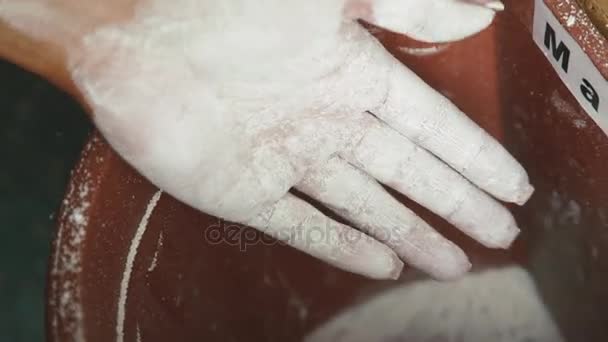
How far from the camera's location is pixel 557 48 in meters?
0.76

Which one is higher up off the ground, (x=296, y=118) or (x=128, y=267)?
(x=296, y=118)

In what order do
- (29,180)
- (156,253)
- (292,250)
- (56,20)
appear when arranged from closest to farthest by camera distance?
1. (56,20)
2. (156,253)
3. (292,250)
4. (29,180)

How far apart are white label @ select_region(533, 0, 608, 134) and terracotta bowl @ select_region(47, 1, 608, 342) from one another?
0.07ft

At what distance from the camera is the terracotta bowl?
0.76 meters

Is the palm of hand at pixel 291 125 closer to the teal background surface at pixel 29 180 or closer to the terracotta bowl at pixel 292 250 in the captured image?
the terracotta bowl at pixel 292 250

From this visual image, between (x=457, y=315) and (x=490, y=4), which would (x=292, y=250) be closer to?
(x=457, y=315)

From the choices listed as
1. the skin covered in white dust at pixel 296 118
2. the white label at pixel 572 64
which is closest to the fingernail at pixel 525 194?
the skin covered in white dust at pixel 296 118

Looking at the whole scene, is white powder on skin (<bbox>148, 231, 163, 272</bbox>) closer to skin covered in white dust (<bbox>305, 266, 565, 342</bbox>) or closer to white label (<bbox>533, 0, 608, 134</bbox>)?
skin covered in white dust (<bbox>305, 266, 565, 342</bbox>)

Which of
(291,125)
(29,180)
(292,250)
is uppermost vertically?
(291,125)

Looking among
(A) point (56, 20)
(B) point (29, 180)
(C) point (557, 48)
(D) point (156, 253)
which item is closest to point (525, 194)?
(C) point (557, 48)

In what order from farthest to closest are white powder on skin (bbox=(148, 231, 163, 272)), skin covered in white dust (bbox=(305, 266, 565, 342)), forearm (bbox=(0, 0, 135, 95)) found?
skin covered in white dust (bbox=(305, 266, 565, 342)), white powder on skin (bbox=(148, 231, 163, 272)), forearm (bbox=(0, 0, 135, 95))

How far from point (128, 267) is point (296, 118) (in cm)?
21

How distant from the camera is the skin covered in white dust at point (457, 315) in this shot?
104 centimetres

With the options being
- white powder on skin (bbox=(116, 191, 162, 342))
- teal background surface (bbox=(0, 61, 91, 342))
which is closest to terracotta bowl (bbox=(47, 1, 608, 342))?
white powder on skin (bbox=(116, 191, 162, 342))
